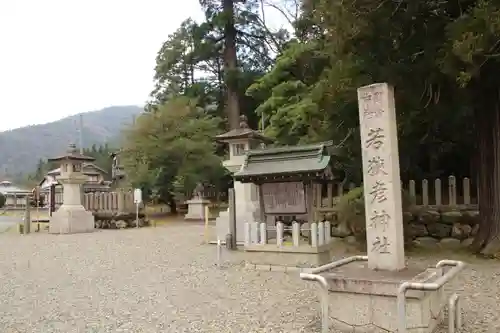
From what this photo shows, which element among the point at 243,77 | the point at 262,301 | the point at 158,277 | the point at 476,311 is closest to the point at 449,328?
the point at 476,311

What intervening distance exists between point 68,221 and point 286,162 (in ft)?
40.9

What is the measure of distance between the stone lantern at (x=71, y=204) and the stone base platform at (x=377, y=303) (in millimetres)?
16461

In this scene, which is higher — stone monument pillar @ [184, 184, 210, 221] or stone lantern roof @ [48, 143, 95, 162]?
stone lantern roof @ [48, 143, 95, 162]

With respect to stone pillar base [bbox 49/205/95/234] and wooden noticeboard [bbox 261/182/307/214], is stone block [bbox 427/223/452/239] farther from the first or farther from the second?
stone pillar base [bbox 49/205/95/234]

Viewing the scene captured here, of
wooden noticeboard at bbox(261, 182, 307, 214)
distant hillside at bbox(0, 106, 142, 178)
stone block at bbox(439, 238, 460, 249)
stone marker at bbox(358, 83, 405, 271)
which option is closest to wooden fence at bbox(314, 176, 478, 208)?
stone block at bbox(439, 238, 460, 249)

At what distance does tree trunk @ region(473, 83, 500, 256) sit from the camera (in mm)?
9641

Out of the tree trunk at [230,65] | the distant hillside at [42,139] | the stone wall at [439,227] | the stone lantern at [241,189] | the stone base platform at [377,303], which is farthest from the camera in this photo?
the distant hillside at [42,139]

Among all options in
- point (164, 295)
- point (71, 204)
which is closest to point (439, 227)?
point (164, 295)

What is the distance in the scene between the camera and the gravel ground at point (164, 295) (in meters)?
5.47

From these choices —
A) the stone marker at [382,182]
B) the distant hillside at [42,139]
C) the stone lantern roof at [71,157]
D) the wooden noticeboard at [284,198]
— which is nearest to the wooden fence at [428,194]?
the wooden noticeboard at [284,198]

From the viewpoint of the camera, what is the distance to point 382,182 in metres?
5.34

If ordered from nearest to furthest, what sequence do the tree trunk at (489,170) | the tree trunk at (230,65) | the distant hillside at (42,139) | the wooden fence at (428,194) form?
the tree trunk at (489,170)
the wooden fence at (428,194)
the tree trunk at (230,65)
the distant hillside at (42,139)

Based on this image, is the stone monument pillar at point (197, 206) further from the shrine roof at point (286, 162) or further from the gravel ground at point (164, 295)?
the shrine roof at point (286, 162)

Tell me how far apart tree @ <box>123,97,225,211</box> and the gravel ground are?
12269mm
